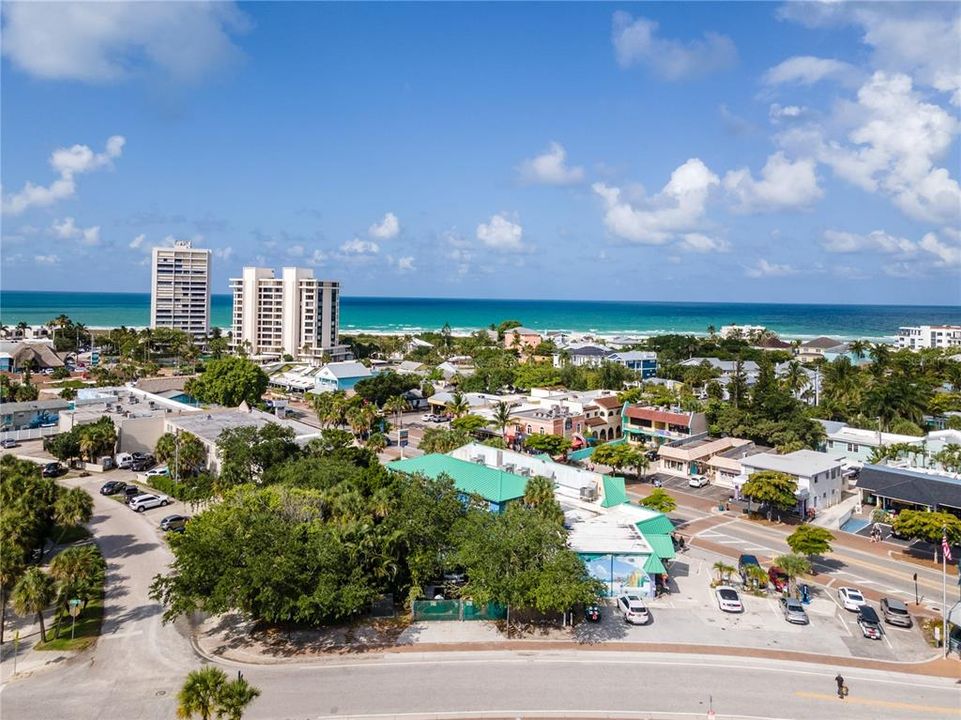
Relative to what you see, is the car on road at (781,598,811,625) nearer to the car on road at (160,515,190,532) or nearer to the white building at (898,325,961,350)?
the car on road at (160,515,190,532)

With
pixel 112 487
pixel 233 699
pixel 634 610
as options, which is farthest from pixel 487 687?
pixel 112 487

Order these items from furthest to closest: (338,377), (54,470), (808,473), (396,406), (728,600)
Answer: (338,377)
(396,406)
(54,470)
(808,473)
(728,600)

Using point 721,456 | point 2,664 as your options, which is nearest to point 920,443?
point 721,456

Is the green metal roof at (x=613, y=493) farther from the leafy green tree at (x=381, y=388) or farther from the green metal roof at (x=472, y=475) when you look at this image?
the leafy green tree at (x=381, y=388)

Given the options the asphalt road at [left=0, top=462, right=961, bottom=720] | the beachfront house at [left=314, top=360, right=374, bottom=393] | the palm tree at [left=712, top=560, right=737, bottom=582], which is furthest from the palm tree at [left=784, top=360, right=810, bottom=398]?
the asphalt road at [left=0, top=462, right=961, bottom=720]

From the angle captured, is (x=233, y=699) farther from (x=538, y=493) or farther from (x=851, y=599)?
(x=851, y=599)

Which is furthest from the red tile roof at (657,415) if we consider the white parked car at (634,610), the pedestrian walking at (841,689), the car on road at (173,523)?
the car on road at (173,523)
